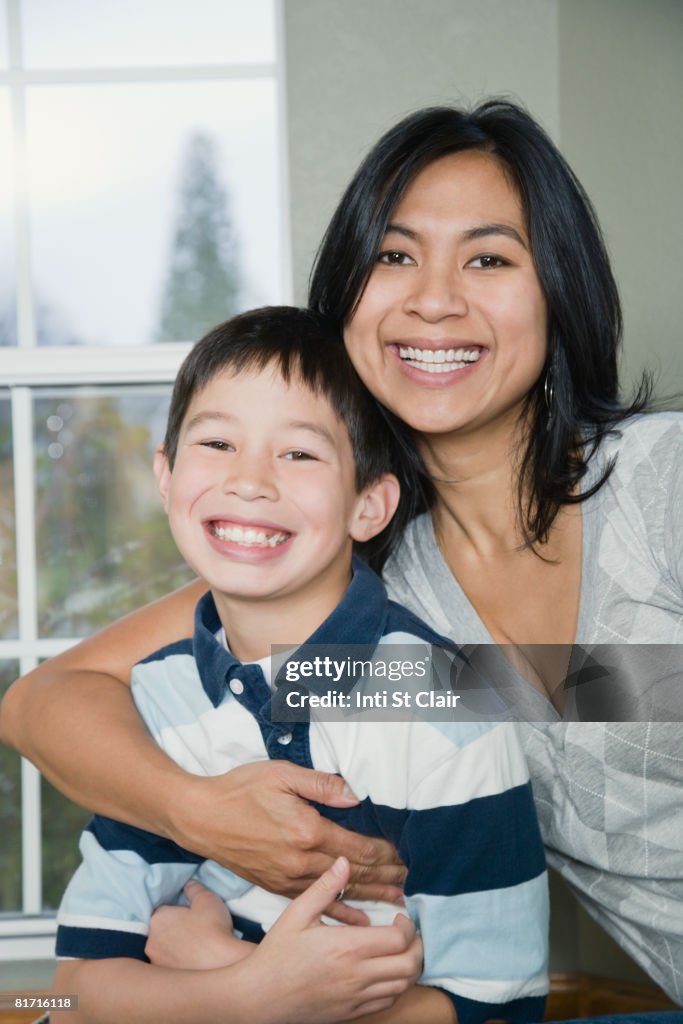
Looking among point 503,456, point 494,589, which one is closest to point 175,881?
point 494,589

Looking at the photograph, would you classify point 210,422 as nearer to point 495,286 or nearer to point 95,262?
point 495,286

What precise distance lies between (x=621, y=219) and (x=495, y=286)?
2.26 ft

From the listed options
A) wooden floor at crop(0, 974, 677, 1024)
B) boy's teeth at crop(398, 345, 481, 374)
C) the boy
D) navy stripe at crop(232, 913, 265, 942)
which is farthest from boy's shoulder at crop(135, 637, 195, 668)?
wooden floor at crop(0, 974, 677, 1024)

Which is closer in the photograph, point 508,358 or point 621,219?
point 508,358

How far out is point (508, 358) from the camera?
1022 millimetres

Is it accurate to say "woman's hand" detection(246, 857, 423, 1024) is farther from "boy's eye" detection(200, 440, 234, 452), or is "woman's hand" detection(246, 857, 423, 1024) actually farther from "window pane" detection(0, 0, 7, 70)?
"window pane" detection(0, 0, 7, 70)

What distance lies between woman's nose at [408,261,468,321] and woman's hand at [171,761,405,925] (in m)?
0.44

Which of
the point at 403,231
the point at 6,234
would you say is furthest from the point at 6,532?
the point at 403,231

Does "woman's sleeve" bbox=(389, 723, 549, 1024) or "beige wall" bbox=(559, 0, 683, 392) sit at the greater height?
"beige wall" bbox=(559, 0, 683, 392)

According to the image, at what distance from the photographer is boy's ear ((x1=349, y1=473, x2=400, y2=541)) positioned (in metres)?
1.01

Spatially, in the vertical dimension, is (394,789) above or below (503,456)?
below

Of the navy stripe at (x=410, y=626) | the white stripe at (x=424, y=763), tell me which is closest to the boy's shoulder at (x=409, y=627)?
the navy stripe at (x=410, y=626)

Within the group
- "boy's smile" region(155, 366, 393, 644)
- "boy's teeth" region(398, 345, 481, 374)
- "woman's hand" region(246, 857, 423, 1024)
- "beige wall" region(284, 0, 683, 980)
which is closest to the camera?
"woman's hand" region(246, 857, 423, 1024)

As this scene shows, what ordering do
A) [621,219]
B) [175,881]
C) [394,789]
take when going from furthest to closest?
[621,219]
[175,881]
[394,789]
